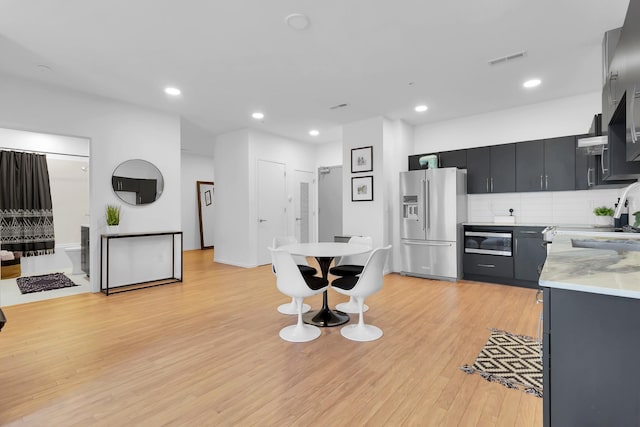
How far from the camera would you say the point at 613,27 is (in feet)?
9.16

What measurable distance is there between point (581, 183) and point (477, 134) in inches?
63.9

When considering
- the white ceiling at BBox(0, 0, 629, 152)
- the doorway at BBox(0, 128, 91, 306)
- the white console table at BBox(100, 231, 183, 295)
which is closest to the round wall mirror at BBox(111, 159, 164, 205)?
the white console table at BBox(100, 231, 183, 295)

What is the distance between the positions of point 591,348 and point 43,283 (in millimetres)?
6334

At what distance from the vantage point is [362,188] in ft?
18.0

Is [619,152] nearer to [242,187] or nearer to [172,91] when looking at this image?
[172,91]

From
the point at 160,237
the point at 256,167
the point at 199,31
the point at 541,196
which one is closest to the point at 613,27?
the point at 541,196

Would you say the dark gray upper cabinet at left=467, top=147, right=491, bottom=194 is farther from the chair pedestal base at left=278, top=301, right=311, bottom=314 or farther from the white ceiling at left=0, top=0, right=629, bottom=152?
the chair pedestal base at left=278, top=301, right=311, bottom=314

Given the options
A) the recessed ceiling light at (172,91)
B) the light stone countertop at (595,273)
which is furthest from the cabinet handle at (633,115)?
the recessed ceiling light at (172,91)

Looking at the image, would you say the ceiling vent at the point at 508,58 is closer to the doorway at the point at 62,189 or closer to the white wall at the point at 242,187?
the white wall at the point at 242,187

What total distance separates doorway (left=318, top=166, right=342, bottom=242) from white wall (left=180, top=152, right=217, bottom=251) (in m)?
3.74

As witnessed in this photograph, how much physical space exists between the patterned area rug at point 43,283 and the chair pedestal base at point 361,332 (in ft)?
14.0

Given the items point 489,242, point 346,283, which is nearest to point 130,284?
point 346,283

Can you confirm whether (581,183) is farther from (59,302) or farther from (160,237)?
(59,302)

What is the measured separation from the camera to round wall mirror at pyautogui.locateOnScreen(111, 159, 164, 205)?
4539mm
